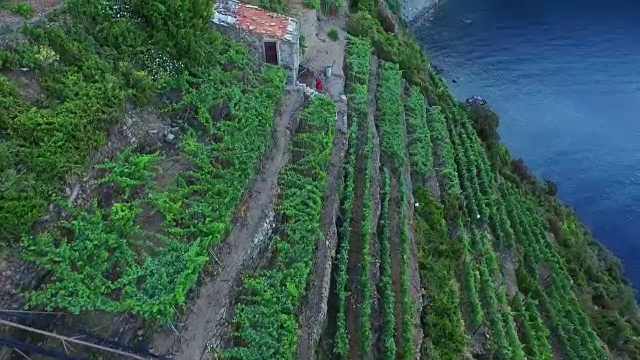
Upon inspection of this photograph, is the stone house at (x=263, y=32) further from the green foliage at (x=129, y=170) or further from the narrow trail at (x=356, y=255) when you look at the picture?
the green foliage at (x=129, y=170)

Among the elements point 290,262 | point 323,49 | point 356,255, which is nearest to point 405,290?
point 356,255

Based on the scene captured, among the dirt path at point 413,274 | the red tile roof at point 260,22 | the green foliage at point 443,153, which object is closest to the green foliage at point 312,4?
A: the red tile roof at point 260,22

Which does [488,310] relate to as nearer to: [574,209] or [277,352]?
[277,352]

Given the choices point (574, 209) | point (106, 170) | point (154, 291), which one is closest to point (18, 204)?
point (106, 170)

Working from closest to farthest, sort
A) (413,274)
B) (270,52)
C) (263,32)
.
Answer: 1. (413,274)
2. (263,32)
3. (270,52)

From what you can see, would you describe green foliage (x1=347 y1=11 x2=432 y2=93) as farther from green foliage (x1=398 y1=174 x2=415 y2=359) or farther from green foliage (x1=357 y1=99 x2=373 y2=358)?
green foliage (x1=398 y1=174 x2=415 y2=359)

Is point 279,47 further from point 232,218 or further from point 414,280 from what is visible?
point 414,280
